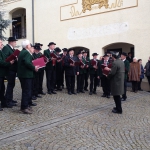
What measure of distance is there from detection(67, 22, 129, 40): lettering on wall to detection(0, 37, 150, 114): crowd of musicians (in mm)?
2702

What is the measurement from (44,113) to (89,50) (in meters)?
8.54

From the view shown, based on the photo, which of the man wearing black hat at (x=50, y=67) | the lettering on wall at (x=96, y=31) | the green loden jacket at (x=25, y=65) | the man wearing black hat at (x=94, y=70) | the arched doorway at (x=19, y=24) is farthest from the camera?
the arched doorway at (x=19, y=24)

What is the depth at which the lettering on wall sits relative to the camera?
1269 centimetres

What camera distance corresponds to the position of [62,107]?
704cm

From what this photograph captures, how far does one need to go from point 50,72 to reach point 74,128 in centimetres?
400

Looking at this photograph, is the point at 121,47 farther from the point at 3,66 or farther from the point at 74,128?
the point at 74,128

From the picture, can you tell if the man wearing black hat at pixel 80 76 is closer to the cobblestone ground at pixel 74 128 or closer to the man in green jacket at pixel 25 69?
the cobblestone ground at pixel 74 128

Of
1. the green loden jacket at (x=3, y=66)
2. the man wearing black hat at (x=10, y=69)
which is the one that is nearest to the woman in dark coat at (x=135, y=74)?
the man wearing black hat at (x=10, y=69)

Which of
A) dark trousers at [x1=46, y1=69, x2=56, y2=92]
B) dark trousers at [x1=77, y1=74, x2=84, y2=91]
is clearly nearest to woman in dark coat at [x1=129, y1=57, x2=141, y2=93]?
dark trousers at [x1=77, y1=74, x2=84, y2=91]

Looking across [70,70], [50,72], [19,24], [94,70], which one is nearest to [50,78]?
[50,72]

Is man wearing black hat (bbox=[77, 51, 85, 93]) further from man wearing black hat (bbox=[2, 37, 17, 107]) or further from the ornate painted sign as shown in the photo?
the ornate painted sign

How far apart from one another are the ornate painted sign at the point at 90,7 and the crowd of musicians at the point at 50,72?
3774 mm

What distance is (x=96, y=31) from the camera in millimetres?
13719

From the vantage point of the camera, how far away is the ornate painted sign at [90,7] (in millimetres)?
12531
